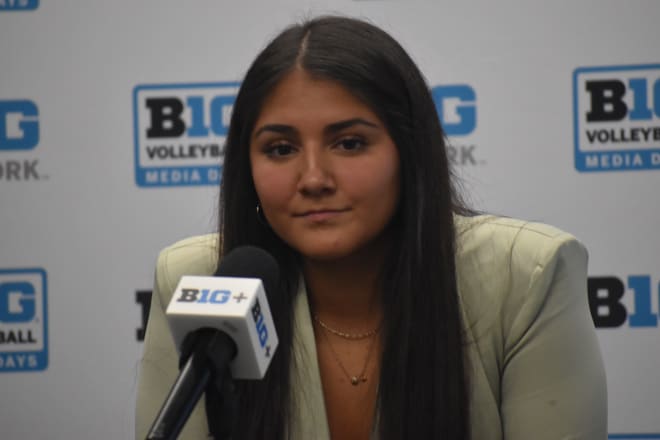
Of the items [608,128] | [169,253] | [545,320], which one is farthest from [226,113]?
[545,320]

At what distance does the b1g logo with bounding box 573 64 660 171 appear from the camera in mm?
2205

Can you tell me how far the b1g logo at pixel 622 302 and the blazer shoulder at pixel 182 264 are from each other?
101 centimetres

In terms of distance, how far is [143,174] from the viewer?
2.30 metres

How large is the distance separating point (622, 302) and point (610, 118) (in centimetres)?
43

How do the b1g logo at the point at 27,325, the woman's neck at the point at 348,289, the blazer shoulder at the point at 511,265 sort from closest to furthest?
the blazer shoulder at the point at 511,265 < the woman's neck at the point at 348,289 < the b1g logo at the point at 27,325

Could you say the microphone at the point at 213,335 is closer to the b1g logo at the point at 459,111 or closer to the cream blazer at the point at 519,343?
the cream blazer at the point at 519,343

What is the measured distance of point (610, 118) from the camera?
2213 mm

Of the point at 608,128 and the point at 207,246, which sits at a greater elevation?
the point at 608,128

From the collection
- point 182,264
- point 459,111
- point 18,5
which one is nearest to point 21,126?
point 18,5

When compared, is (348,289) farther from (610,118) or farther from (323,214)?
(610,118)

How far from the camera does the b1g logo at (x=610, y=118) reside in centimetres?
221

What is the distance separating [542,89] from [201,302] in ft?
5.11

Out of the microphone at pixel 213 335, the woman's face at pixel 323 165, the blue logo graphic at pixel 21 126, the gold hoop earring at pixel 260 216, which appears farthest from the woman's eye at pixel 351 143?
the blue logo graphic at pixel 21 126

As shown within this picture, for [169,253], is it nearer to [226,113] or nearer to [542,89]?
[226,113]
